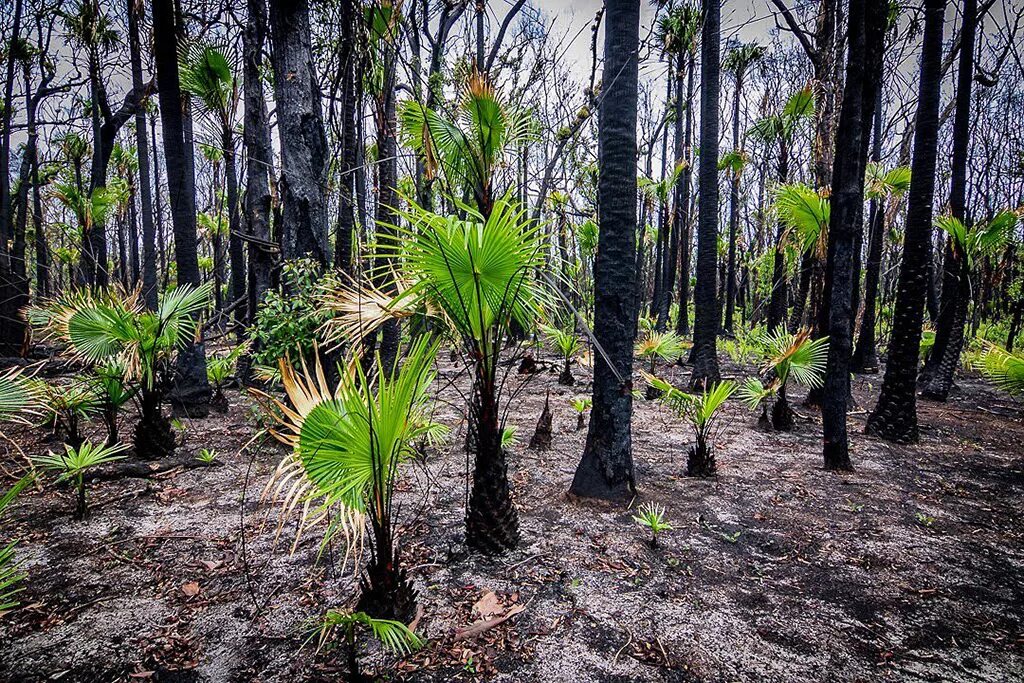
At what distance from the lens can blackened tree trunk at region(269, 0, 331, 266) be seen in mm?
5422

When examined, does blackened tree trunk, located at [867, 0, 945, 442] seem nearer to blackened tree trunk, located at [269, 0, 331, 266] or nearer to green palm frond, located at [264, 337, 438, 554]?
green palm frond, located at [264, 337, 438, 554]

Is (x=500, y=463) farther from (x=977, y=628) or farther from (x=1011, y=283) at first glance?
(x=1011, y=283)

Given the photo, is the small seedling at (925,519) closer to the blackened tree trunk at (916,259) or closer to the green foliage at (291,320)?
the blackened tree trunk at (916,259)

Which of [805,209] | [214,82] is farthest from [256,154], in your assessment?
[805,209]

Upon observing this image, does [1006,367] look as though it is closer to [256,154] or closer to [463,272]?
[463,272]

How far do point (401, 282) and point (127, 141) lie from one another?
24469 mm

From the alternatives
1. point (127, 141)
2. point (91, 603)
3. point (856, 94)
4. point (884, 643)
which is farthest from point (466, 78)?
point (127, 141)

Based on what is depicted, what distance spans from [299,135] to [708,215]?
7.21 meters

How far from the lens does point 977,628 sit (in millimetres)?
2645

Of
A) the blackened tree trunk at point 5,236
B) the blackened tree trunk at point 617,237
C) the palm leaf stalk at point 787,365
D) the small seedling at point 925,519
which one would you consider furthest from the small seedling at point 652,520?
the blackened tree trunk at point 5,236

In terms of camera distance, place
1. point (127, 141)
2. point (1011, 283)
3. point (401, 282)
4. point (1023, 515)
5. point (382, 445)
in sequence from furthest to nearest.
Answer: point (127, 141) → point (1011, 283) → point (1023, 515) → point (401, 282) → point (382, 445)

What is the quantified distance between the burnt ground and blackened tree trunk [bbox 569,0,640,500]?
754mm

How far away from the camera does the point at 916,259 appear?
5844 mm

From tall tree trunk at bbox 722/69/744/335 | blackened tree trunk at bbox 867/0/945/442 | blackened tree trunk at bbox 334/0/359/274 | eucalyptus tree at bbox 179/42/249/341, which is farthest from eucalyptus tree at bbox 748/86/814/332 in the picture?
eucalyptus tree at bbox 179/42/249/341
